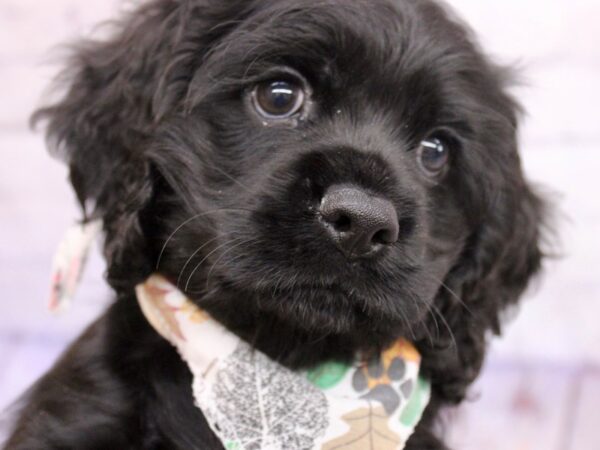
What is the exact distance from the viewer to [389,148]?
192 cm

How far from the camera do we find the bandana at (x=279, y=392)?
72.7 inches

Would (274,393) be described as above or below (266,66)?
below

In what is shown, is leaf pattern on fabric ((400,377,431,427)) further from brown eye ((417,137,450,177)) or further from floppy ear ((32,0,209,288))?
floppy ear ((32,0,209,288))

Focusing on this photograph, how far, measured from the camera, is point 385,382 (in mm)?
1964

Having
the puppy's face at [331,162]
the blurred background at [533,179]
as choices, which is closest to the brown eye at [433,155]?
the puppy's face at [331,162]

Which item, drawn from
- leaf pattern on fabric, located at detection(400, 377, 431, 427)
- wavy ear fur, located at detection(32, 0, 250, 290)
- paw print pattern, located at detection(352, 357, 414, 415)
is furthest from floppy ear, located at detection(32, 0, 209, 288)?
leaf pattern on fabric, located at detection(400, 377, 431, 427)

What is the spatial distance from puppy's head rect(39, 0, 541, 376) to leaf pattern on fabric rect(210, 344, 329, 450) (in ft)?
0.35

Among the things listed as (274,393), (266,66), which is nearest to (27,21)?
(266,66)

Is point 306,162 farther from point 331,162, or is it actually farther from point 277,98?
point 277,98

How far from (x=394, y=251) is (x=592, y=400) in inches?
77.6

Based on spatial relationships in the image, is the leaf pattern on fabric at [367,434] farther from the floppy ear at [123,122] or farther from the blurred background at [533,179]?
the blurred background at [533,179]

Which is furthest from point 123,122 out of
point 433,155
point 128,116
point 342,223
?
point 433,155

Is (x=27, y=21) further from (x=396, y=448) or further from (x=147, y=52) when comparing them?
(x=396, y=448)

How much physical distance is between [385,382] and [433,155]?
1.80 ft
